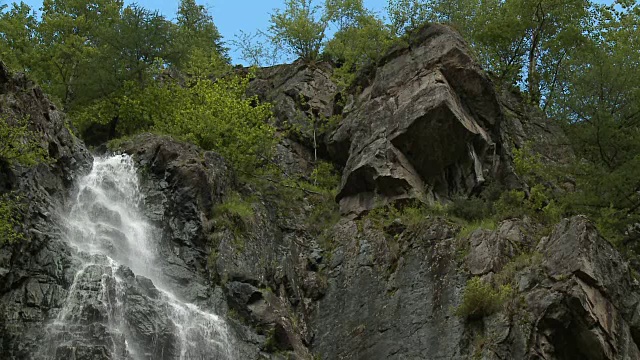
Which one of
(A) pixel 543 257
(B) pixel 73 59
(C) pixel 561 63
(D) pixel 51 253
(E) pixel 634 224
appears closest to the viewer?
(D) pixel 51 253

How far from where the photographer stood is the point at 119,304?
1872 centimetres

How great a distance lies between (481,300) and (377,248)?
5.14 metres

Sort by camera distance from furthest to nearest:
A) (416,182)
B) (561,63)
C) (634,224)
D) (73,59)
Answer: (561,63)
(73,59)
(416,182)
(634,224)

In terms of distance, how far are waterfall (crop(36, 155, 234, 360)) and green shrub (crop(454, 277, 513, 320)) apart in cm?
615

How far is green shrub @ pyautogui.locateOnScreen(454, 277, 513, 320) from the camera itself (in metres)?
19.8

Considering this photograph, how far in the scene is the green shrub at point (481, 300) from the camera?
65.0ft

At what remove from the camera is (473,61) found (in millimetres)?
30156

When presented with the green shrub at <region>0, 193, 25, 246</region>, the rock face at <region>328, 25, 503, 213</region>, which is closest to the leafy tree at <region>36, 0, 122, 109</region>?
the rock face at <region>328, 25, 503, 213</region>

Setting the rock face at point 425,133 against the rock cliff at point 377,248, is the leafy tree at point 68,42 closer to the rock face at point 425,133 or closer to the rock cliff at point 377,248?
the rock cliff at point 377,248

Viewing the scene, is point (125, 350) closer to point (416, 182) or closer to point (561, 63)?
point (416, 182)

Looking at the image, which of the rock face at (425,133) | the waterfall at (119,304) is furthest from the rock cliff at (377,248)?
the waterfall at (119,304)

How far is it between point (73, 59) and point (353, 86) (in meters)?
11.9

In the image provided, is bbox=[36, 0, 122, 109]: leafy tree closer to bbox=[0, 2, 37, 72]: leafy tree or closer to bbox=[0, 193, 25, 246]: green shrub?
bbox=[0, 2, 37, 72]: leafy tree

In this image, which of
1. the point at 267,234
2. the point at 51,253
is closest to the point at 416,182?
the point at 267,234
